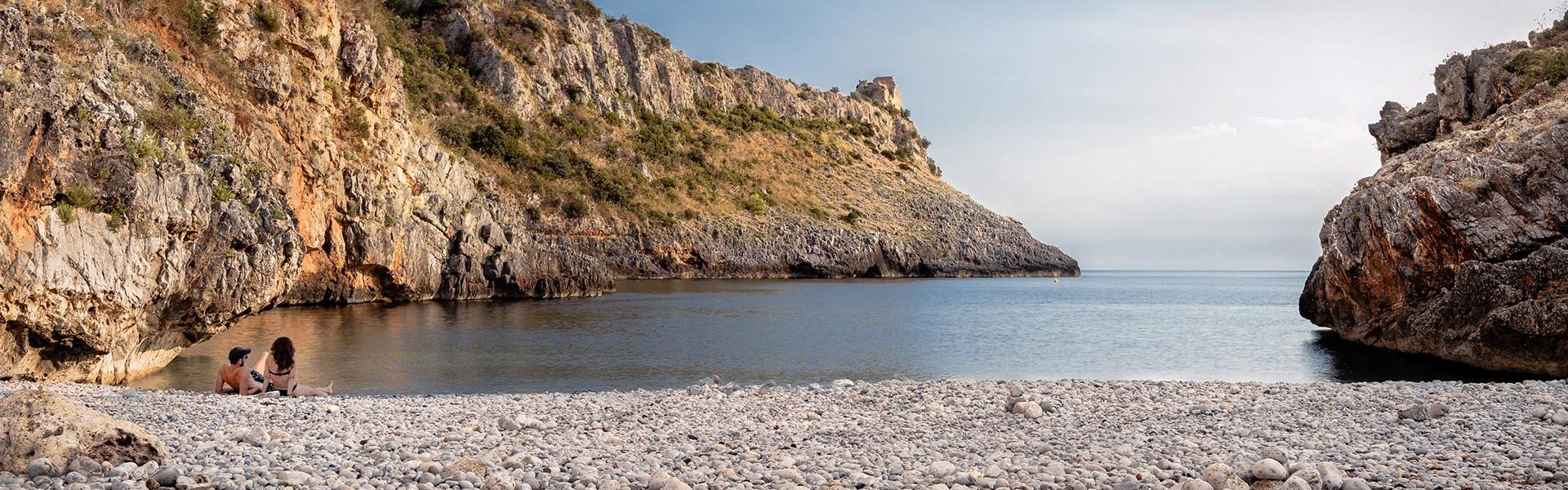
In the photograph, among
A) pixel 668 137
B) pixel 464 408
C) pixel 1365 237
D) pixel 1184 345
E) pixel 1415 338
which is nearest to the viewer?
pixel 464 408

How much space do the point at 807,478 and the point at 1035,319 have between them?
31081 millimetres

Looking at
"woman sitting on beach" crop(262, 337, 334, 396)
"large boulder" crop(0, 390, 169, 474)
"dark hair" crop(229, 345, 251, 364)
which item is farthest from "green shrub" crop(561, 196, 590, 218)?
"large boulder" crop(0, 390, 169, 474)

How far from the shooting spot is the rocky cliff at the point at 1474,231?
56.6 ft

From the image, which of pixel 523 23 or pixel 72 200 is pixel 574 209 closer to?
pixel 523 23

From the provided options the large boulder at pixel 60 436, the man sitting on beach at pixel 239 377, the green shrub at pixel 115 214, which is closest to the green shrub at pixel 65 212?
the green shrub at pixel 115 214

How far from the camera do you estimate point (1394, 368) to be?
1986 centimetres

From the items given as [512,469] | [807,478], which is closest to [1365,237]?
[807,478]

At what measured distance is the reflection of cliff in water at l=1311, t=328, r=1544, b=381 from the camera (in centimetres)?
1807

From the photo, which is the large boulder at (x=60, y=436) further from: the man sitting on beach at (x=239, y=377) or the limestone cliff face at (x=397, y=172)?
the limestone cliff face at (x=397, y=172)

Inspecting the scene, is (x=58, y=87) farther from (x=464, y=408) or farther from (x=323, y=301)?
(x=323, y=301)

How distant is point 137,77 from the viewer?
17656mm

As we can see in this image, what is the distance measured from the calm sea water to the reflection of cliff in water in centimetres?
7

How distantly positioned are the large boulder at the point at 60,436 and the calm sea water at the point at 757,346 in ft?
31.4

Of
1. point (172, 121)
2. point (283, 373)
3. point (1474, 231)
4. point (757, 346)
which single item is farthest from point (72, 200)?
point (1474, 231)
